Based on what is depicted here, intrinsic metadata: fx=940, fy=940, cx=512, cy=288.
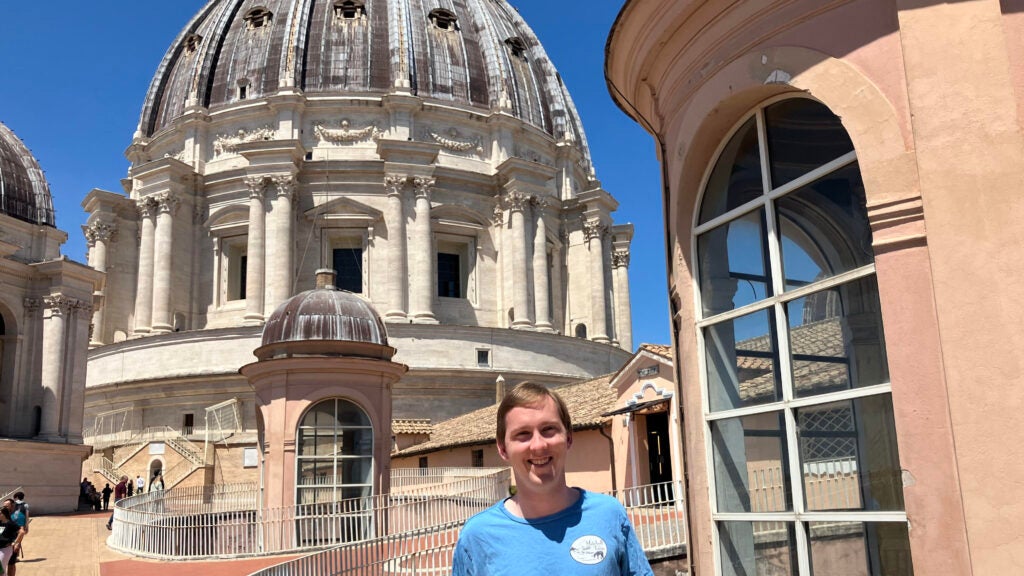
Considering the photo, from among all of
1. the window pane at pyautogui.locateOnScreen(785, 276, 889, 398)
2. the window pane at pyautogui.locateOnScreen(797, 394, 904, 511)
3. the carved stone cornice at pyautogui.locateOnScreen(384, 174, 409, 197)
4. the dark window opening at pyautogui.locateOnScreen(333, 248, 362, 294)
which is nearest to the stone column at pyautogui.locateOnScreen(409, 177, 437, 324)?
the carved stone cornice at pyautogui.locateOnScreen(384, 174, 409, 197)

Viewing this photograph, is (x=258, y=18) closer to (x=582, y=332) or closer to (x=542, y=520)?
(x=582, y=332)

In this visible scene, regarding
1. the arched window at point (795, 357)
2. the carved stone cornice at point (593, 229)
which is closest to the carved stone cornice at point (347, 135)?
the carved stone cornice at point (593, 229)

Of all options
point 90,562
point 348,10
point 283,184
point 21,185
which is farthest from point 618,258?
point 90,562

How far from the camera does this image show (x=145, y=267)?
45562 millimetres

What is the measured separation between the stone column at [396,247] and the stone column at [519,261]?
518cm

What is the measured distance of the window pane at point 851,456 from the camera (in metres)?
4.69

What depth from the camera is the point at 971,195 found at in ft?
14.1

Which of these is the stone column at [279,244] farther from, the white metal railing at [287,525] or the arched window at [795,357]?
the arched window at [795,357]

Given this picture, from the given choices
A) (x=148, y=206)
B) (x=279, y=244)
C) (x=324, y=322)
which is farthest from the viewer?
(x=148, y=206)

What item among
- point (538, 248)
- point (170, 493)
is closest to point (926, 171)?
point (170, 493)

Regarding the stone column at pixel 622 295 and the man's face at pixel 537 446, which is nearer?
the man's face at pixel 537 446

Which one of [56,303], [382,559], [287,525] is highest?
[56,303]

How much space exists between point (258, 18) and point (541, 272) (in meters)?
22.2

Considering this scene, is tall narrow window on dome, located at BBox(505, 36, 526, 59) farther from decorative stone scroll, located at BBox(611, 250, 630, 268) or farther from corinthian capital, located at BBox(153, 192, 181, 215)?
corinthian capital, located at BBox(153, 192, 181, 215)
